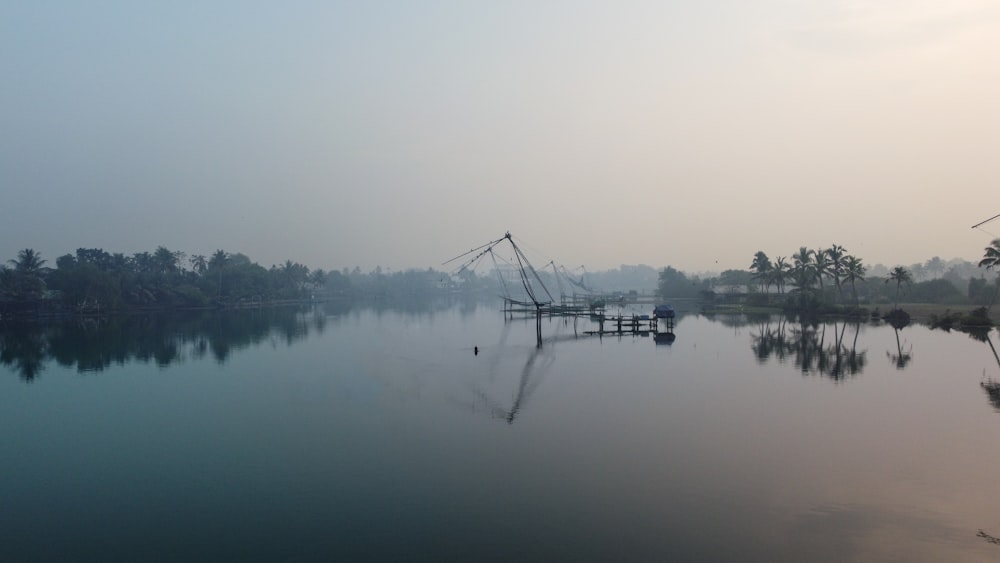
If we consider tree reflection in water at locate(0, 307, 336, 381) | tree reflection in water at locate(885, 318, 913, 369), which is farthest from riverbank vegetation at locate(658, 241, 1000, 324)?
tree reflection in water at locate(0, 307, 336, 381)

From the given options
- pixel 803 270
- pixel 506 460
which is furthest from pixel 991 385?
pixel 803 270

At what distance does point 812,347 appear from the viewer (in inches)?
1763

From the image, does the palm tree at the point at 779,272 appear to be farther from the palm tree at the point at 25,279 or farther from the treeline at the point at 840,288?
the palm tree at the point at 25,279

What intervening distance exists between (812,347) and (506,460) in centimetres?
3464

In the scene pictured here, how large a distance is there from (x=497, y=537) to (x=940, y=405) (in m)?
21.8

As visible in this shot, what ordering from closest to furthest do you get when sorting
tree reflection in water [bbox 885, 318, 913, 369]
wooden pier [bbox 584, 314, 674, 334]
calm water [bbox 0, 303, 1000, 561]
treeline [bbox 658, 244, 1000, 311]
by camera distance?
calm water [bbox 0, 303, 1000, 561] < tree reflection in water [bbox 885, 318, 913, 369] < wooden pier [bbox 584, 314, 674, 334] < treeline [bbox 658, 244, 1000, 311]

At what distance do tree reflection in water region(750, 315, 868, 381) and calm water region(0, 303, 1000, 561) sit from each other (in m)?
0.47

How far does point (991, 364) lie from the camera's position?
3450 centimetres

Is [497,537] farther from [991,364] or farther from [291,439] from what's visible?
[991,364]

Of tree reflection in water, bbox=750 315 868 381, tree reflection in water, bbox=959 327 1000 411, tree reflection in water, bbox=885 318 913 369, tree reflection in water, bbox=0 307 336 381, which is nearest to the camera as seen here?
tree reflection in water, bbox=959 327 1000 411

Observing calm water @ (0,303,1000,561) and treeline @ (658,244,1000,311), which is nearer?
calm water @ (0,303,1000,561)

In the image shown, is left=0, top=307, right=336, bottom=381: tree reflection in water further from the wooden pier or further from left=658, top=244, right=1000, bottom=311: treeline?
left=658, top=244, right=1000, bottom=311: treeline

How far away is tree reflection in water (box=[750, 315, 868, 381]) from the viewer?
116 feet

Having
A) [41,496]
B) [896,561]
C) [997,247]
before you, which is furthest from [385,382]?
[997,247]
